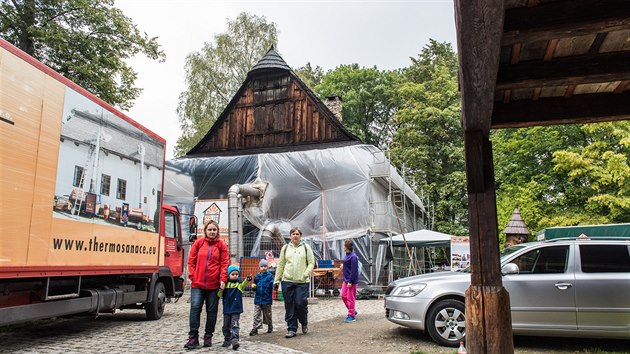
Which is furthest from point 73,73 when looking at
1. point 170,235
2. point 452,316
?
point 452,316

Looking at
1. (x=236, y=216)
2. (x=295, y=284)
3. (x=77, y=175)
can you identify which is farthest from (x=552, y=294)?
(x=236, y=216)

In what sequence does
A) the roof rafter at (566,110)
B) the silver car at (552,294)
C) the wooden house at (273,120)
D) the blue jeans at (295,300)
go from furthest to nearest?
1. the wooden house at (273,120)
2. the blue jeans at (295,300)
3. the silver car at (552,294)
4. the roof rafter at (566,110)

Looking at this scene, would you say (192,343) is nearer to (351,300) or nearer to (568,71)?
(351,300)

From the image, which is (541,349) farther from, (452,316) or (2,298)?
(2,298)

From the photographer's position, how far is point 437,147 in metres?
33.4

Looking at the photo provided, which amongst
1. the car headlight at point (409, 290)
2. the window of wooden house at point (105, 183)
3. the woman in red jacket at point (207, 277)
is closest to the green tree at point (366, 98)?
the car headlight at point (409, 290)

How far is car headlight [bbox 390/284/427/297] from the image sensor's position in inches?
303

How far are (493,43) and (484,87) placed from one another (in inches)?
23.6

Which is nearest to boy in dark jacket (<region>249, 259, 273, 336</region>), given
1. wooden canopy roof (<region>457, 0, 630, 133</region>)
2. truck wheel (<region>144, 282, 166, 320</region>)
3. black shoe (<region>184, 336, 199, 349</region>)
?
black shoe (<region>184, 336, 199, 349</region>)

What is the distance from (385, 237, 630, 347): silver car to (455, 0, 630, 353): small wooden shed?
2.77 metres

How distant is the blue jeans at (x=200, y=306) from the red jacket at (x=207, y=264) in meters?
0.10

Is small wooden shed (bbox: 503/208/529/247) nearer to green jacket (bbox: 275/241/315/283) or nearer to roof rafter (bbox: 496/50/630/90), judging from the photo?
green jacket (bbox: 275/241/315/283)

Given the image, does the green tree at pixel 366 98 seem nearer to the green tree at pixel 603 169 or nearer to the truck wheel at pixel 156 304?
the green tree at pixel 603 169

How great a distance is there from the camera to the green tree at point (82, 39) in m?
18.8
